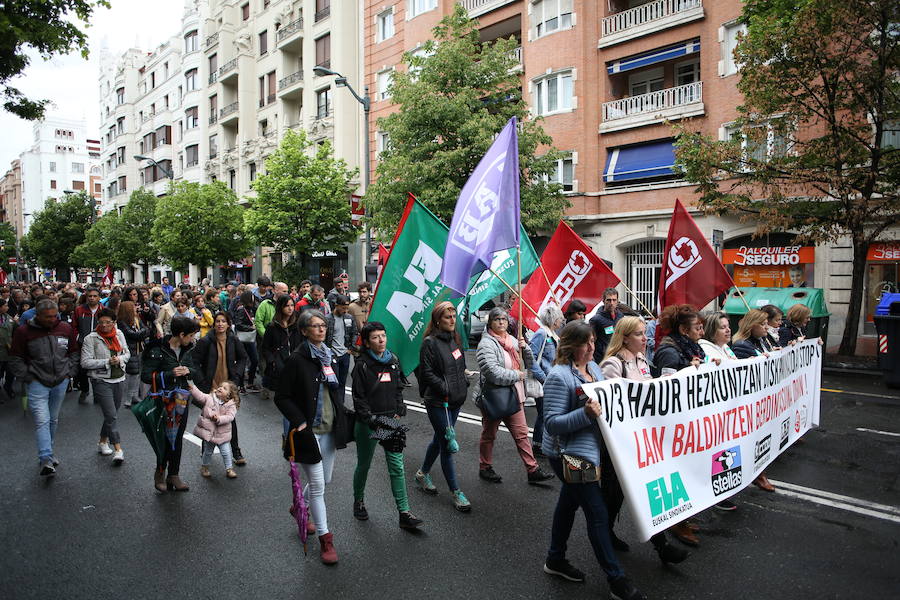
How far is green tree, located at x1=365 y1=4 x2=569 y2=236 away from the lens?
59.0 feet

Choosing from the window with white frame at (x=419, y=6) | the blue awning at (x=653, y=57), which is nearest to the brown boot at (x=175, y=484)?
the blue awning at (x=653, y=57)

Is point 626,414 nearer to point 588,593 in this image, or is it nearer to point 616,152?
point 588,593

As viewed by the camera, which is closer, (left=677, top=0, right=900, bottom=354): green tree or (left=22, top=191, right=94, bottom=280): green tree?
(left=677, top=0, right=900, bottom=354): green tree

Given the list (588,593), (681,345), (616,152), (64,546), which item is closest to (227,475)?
(64,546)

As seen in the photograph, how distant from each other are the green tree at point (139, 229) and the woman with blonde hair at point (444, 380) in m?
40.3

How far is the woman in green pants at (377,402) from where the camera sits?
4762mm

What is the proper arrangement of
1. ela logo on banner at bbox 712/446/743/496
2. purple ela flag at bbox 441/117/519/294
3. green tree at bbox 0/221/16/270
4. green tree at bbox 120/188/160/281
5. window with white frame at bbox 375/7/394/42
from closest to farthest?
ela logo on banner at bbox 712/446/743/496 → purple ela flag at bbox 441/117/519/294 → window with white frame at bbox 375/7/394/42 → green tree at bbox 120/188/160/281 → green tree at bbox 0/221/16/270

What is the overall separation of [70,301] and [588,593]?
32.2 feet

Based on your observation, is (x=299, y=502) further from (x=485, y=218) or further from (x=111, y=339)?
(x=111, y=339)

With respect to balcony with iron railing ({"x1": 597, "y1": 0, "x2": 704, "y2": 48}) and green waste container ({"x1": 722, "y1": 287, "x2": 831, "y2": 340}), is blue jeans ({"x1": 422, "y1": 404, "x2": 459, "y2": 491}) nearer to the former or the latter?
green waste container ({"x1": 722, "y1": 287, "x2": 831, "y2": 340})

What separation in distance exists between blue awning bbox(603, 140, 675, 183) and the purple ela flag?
49.5 feet

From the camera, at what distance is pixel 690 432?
→ 14.3 feet

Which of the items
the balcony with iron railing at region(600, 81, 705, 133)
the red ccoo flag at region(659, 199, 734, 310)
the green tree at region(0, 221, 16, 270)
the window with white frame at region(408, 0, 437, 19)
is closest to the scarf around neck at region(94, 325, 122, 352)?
the red ccoo flag at region(659, 199, 734, 310)

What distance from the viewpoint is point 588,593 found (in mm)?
3803
